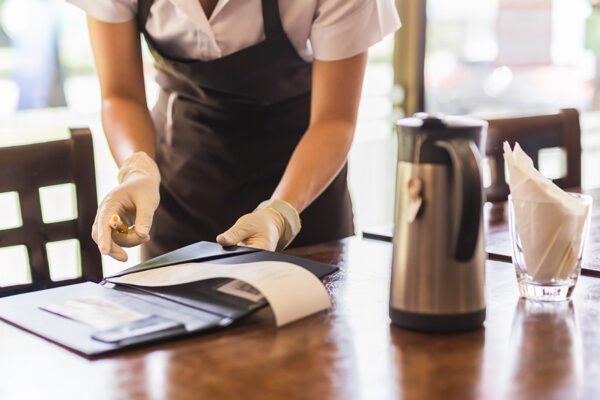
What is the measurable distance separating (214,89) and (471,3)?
250 cm

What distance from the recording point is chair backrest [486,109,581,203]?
2.07m

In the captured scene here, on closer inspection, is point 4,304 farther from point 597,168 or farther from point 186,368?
point 597,168

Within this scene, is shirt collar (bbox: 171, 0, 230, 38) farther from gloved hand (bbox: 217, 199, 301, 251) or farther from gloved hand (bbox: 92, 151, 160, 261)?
gloved hand (bbox: 217, 199, 301, 251)

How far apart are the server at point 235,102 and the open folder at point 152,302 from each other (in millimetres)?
371

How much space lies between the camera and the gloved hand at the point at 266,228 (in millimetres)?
1375

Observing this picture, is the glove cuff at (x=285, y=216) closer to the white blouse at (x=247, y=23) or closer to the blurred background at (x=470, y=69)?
the white blouse at (x=247, y=23)

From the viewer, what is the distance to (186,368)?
92 cm

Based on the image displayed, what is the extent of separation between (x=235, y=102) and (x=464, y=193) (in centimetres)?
95

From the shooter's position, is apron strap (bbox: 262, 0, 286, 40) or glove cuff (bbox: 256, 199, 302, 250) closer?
glove cuff (bbox: 256, 199, 302, 250)

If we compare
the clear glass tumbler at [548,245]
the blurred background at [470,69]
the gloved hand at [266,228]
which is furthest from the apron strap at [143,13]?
the blurred background at [470,69]

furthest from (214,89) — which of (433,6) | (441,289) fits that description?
(433,6)

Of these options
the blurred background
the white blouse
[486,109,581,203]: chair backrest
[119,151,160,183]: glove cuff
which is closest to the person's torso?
the white blouse

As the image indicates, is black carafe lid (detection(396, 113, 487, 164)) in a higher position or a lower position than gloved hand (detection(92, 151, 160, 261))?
higher

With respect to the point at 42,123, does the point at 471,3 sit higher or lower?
higher
